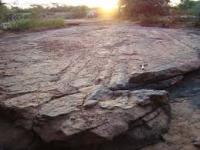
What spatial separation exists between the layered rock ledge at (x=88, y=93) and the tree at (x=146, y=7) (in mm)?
4735

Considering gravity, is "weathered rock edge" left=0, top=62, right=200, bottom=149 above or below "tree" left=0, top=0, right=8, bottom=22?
below

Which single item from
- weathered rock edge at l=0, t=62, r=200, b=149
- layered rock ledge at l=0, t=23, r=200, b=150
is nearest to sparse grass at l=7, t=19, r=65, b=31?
layered rock ledge at l=0, t=23, r=200, b=150

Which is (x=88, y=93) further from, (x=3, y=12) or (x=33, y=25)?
(x=3, y=12)

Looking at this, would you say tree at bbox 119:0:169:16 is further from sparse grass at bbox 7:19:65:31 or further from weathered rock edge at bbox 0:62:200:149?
weathered rock edge at bbox 0:62:200:149

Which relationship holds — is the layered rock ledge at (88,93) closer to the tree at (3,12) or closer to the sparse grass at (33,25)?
the sparse grass at (33,25)

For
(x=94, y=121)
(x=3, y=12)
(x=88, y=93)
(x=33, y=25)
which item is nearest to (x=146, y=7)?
(x=33, y=25)

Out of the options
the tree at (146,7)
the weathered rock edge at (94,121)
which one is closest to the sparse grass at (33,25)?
the tree at (146,7)

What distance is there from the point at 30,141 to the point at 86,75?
1287mm

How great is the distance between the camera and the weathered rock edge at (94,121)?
4047 millimetres

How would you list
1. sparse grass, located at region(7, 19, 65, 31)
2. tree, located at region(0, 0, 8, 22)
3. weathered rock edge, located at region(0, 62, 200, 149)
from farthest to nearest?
tree, located at region(0, 0, 8, 22)
sparse grass, located at region(7, 19, 65, 31)
weathered rock edge, located at region(0, 62, 200, 149)

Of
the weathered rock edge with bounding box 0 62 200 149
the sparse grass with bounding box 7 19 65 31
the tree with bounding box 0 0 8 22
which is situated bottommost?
the weathered rock edge with bounding box 0 62 200 149

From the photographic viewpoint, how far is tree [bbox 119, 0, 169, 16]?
1116 cm

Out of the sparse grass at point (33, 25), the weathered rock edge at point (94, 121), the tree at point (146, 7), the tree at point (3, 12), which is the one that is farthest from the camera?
the tree at point (146, 7)

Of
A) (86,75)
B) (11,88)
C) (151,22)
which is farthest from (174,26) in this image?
(11,88)
